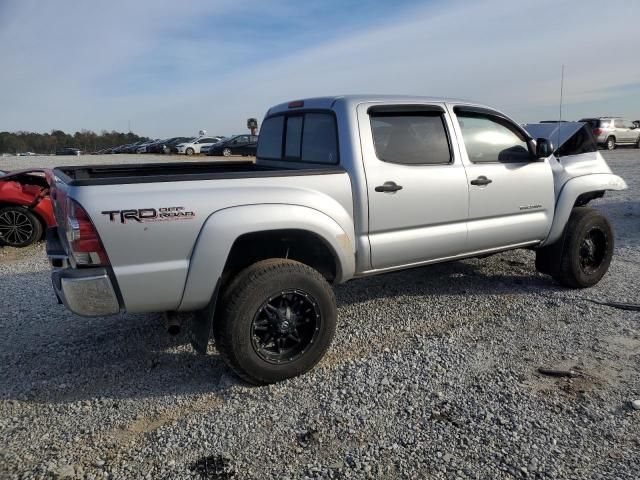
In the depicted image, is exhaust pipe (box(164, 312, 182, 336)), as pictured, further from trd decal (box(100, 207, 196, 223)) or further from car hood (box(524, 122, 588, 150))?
car hood (box(524, 122, 588, 150))

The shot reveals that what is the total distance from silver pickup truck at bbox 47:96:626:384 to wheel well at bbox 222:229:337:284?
1 cm

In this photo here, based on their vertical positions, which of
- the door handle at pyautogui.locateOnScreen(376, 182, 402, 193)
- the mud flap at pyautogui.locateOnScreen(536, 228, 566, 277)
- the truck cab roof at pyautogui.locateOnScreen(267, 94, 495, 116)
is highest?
the truck cab roof at pyautogui.locateOnScreen(267, 94, 495, 116)

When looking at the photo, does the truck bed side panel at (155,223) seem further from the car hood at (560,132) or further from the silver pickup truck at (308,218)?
the car hood at (560,132)

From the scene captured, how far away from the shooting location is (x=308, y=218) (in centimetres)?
321

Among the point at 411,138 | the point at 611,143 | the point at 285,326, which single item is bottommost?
the point at 611,143

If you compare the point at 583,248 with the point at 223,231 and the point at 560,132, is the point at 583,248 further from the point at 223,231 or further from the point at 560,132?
the point at 223,231

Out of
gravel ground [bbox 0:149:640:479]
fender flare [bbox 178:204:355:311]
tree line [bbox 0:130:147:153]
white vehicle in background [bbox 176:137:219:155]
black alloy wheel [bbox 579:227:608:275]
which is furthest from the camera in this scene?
tree line [bbox 0:130:147:153]

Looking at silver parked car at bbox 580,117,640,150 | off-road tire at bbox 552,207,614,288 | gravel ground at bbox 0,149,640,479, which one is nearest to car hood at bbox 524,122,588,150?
off-road tire at bbox 552,207,614,288

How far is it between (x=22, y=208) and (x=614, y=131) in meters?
26.9

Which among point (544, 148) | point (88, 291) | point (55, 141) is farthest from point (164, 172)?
point (55, 141)

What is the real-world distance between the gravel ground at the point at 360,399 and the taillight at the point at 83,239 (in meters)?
0.97

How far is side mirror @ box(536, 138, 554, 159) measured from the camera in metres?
4.30

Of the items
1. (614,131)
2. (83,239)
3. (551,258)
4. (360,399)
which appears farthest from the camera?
(614,131)

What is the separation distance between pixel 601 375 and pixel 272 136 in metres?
3.30
